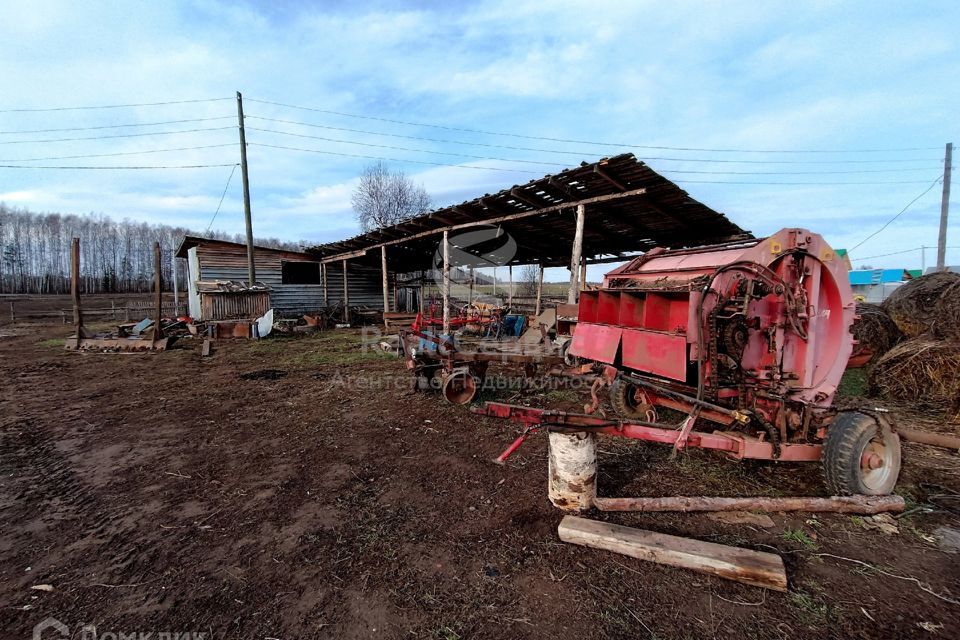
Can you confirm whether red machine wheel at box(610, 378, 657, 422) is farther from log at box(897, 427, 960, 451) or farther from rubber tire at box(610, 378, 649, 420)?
log at box(897, 427, 960, 451)

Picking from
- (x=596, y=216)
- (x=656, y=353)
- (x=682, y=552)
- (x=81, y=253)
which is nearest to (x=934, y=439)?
(x=656, y=353)

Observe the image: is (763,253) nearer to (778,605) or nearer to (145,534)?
(778,605)

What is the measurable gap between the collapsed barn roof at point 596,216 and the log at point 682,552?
19.6 feet

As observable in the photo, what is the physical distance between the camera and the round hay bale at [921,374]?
640 cm

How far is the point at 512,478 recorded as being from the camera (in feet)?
13.2

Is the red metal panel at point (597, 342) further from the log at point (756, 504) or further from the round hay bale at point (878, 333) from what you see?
the round hay bale at point (878, 333)

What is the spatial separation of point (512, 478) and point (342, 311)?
18995 mm

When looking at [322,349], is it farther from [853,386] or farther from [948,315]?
[948,315]

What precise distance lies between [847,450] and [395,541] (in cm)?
383

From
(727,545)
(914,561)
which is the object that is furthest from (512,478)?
(914,561)

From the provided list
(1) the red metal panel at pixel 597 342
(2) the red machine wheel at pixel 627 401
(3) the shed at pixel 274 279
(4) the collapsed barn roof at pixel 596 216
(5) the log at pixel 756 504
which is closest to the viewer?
(5) the log at pixel 756 504

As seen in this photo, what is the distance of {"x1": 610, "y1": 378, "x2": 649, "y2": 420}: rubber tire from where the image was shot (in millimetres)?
5496

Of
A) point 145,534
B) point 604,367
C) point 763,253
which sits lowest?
point 145,534

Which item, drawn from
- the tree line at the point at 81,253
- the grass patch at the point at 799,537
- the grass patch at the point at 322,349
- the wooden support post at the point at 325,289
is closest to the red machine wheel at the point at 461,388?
the grass patch at the point at 799,537
